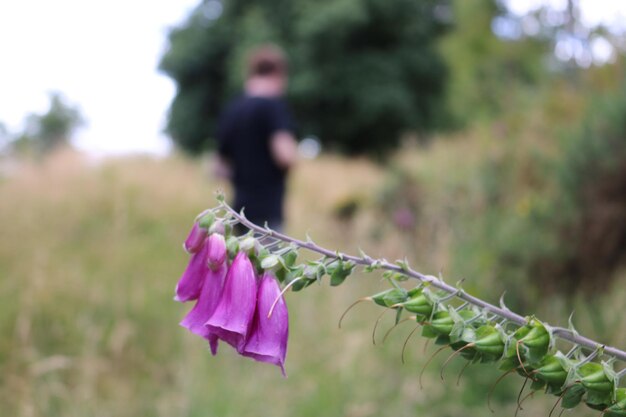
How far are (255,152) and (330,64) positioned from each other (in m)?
19.1

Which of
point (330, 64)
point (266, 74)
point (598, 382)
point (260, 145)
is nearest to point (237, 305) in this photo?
point (598, 382)

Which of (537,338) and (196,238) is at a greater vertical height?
(196,238)

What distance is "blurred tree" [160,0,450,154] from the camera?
877 inches

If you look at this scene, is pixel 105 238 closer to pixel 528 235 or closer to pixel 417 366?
pixel 417 366

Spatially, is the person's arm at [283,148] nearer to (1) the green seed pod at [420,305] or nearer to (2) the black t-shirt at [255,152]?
(2) the black t-shirt at [255,152]

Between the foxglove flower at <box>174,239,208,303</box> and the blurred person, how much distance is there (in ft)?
10.8

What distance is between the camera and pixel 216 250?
0.85 m

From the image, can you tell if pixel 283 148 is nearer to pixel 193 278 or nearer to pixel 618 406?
pixel 193 278

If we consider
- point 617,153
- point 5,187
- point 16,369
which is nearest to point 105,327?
point 16,369

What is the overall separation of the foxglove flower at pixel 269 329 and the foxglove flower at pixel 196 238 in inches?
4.1

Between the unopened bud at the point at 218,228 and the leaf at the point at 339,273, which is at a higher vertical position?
the unopened bud at the point at 218,228

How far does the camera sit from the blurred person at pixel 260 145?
13.9ft

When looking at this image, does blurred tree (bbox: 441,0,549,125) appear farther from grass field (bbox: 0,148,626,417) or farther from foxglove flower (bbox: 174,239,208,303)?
foxglove flower (bbox: 174,239,208,303)

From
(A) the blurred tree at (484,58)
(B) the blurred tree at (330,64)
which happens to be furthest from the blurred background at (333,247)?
(B) the blurred tree at (330,64)
